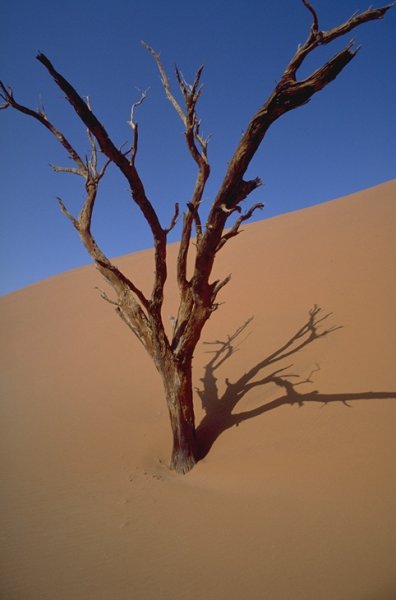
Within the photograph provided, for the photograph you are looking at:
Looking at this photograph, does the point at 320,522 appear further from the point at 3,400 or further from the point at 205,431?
the point at 3,400

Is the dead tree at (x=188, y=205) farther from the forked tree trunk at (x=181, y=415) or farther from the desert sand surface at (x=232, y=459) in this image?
the desert sand surface at (x=232, y=459)

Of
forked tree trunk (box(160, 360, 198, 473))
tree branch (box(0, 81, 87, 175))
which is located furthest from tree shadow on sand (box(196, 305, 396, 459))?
tree branch (box(0, 81, 87, 175))

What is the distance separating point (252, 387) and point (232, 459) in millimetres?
1401

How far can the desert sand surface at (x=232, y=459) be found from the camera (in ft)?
7.06

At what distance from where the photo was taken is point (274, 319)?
683 centimetres

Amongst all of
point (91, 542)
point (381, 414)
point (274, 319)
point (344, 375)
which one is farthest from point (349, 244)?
point (91, 542)

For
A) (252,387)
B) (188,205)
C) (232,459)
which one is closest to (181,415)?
(232,459)

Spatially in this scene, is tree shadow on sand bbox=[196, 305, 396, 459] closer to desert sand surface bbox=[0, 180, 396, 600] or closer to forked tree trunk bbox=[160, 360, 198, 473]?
desert sand surface bbox=[0, 180, 396, 600]

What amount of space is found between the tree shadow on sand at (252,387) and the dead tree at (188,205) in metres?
0.64

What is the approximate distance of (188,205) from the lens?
3186mm

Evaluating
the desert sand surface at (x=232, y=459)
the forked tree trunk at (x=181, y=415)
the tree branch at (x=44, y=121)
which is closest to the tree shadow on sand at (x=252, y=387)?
the desert sand surface at (x=232, y=459)

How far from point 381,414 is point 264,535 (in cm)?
199

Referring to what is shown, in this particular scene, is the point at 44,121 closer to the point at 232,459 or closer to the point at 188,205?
the point at 188,205

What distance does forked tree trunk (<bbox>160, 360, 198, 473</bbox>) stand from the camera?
3.71 m
